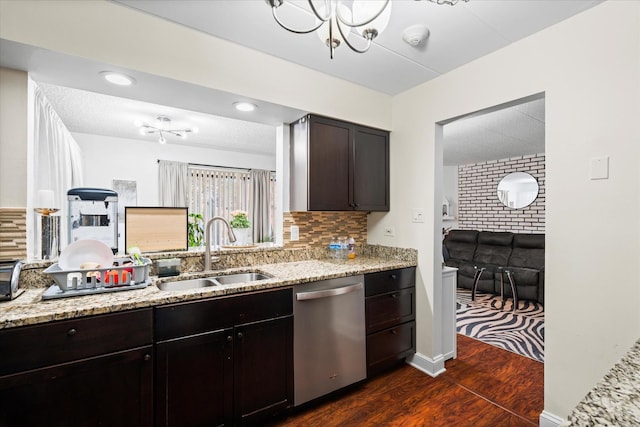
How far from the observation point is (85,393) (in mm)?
1370

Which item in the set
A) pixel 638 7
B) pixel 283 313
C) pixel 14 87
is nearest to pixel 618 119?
pixel 638 7

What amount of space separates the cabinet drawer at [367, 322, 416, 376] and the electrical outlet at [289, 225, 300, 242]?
103 cm

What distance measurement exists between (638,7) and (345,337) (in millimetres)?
2493

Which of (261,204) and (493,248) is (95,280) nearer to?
(261,204)

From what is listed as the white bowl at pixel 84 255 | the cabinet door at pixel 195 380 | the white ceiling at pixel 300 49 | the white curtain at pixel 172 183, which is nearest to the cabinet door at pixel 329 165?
the white ceiling at pixel 300 49

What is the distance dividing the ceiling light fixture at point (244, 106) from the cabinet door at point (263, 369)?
5.03 ft

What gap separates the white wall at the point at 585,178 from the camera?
1.57 metres

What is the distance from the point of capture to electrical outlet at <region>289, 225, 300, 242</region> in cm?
272

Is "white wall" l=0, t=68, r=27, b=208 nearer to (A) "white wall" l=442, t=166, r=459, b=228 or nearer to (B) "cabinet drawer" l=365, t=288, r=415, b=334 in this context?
(B) "cabinet drawer" l=365, t=288, r=415, b=334

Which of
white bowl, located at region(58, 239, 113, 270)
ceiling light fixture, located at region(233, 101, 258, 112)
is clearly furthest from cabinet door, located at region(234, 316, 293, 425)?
ceiling light fixture, located at region(233, 101, 258, 112)

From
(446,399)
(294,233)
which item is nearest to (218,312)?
(294,233)

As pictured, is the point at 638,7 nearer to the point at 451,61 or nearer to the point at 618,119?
the point at 618,119

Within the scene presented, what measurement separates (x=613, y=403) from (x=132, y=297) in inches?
70.2

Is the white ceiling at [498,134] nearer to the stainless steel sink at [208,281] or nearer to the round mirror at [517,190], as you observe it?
the round mirror at [517,190]
